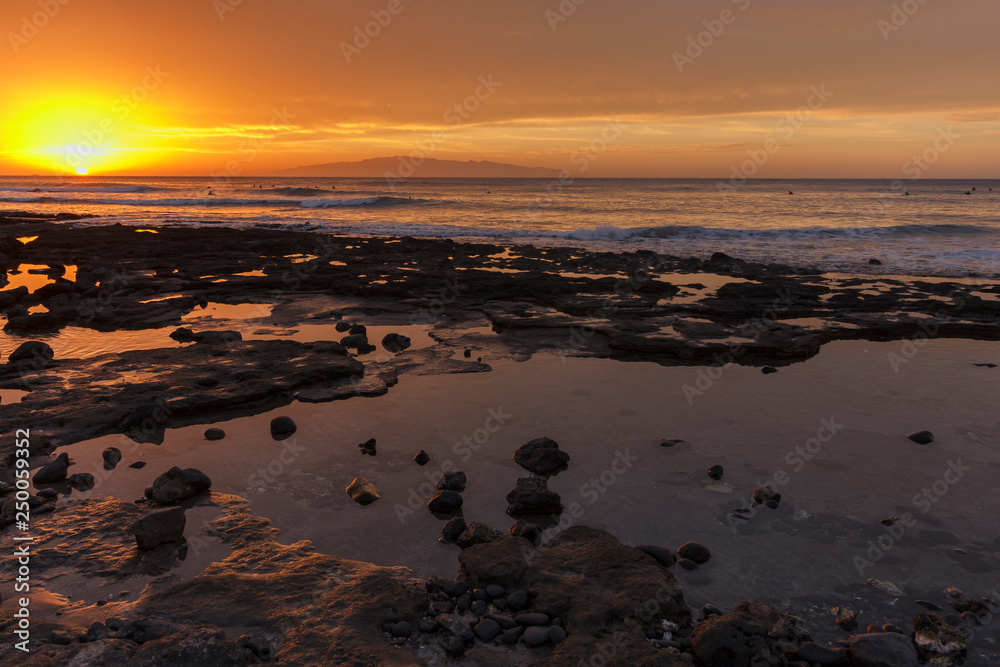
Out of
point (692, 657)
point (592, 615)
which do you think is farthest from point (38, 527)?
point (692, 657)

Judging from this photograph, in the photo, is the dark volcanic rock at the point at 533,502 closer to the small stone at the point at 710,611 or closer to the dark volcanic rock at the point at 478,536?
the dark volcanic rock at the point at 478,536

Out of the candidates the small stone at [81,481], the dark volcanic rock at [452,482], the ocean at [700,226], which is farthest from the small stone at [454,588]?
the ocean at [700,226]

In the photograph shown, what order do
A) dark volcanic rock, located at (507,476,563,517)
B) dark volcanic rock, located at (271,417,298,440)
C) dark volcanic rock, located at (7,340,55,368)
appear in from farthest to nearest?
dark volcanic rock, located at (7,340,55,368), dark volcanic rock, located at (271,417,298,440), dark volcanic rock, located at (507,476,563,517)

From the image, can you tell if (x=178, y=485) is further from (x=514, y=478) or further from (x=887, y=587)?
(x=887, y=587)

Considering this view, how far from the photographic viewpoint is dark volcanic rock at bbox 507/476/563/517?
5316mm

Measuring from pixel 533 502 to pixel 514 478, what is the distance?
2.29 feet

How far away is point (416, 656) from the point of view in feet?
11.7

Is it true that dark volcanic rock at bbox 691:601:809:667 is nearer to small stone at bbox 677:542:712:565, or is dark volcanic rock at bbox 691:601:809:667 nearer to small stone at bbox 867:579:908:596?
small stone at bbox 677:542:712:565

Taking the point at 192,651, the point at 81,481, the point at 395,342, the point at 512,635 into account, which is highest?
the point at 395,342

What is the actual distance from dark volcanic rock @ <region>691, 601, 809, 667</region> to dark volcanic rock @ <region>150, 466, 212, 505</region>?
464 centimetres

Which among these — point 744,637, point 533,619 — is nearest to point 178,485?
point 533,619

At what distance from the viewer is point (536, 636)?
12.1 ft

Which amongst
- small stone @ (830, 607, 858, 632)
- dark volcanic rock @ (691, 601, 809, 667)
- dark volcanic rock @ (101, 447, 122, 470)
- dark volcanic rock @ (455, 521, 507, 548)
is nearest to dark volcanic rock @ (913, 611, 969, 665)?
small stone @ (830, 607, 858, 632)

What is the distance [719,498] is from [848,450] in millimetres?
2155
